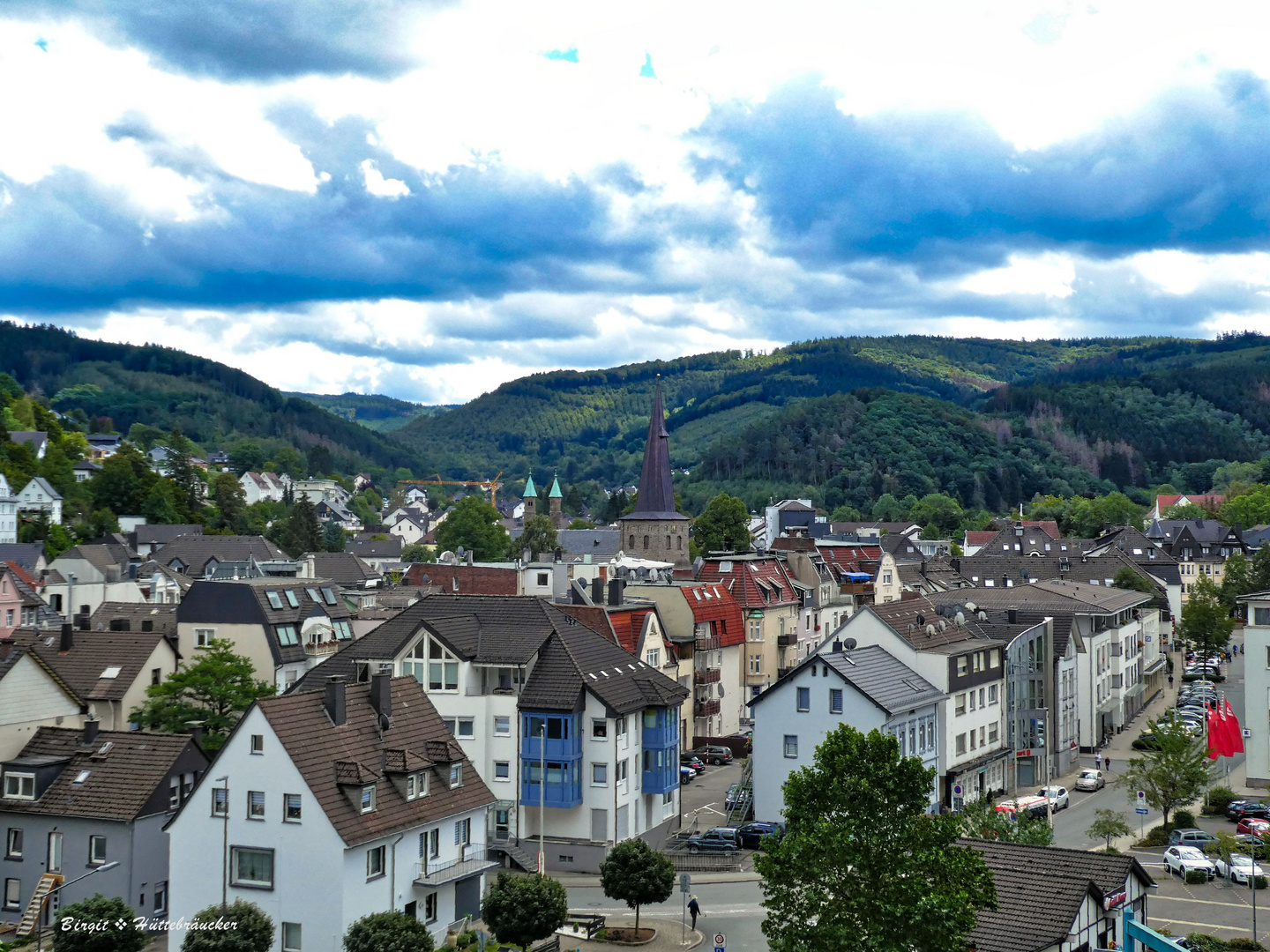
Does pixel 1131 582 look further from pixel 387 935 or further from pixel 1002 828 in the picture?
pixel 387 935

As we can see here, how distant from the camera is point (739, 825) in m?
58.5

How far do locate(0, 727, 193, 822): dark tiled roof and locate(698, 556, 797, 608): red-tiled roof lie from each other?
159 ft

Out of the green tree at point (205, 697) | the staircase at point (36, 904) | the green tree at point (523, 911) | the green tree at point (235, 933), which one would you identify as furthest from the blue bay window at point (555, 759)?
the staircase at point (36, 904)

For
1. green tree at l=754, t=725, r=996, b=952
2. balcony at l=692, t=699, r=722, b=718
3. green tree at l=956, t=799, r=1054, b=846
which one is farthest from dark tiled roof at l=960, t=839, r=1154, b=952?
balcony at l=692, t=699, r=722, b=718

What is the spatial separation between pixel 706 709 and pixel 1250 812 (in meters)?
30.6

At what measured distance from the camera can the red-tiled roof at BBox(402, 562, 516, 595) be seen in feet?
329

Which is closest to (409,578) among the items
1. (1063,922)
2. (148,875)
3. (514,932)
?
(148,875)

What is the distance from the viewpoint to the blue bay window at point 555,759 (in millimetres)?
54781

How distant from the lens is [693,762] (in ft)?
241

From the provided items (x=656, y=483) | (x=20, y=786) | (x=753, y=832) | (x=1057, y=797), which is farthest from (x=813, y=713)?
(x=656, y=483)

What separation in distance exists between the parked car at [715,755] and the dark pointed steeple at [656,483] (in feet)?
183

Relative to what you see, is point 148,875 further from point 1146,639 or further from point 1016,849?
point 1146,639

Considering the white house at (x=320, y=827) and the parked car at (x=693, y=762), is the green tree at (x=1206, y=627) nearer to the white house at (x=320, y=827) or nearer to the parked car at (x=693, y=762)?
the parked car at (x=693, y=762)

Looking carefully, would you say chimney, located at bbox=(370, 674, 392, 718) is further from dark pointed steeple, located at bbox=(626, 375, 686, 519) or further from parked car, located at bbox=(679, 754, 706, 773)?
dark pointed steeple, located at bbox=(626, 375, 686, 519)
